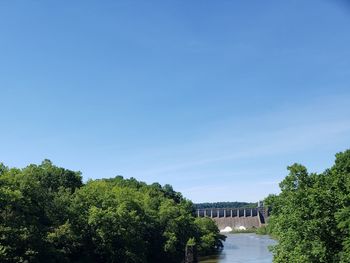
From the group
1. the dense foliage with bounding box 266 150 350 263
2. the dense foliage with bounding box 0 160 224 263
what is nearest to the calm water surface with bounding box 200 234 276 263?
the dense foliage with bounding box 0 160 224 263

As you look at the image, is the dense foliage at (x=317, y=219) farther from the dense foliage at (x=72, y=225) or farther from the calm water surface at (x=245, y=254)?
the calm water surface at (x=245, y=254)

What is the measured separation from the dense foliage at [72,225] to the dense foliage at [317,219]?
68.7ft

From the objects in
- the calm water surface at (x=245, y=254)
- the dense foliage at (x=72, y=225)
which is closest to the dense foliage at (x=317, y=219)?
the dense foliage at (x=72, y=225)

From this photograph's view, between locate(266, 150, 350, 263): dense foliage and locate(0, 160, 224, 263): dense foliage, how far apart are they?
20.9 meters

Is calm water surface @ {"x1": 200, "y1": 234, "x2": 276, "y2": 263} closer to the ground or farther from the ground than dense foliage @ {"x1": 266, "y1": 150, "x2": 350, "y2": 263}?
closer to the ground

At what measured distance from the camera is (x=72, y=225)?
162 feet

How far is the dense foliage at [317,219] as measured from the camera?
30.4m

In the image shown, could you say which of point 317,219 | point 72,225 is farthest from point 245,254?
point 317,219

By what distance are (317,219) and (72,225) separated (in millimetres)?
27281

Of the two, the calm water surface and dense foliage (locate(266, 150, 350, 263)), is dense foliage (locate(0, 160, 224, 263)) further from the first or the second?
dense foliage (locate(266, 150, 350, 263))

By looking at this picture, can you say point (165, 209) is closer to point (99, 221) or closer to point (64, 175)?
point (64, 175)

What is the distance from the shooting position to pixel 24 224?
4059 cm

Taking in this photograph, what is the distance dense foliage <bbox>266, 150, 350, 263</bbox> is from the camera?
3038cm

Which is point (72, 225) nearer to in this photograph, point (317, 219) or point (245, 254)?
point (317, 219)
